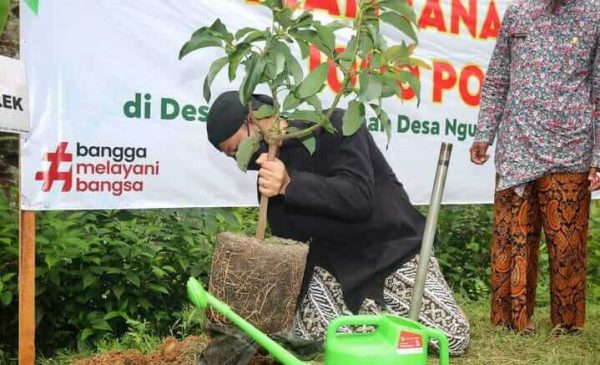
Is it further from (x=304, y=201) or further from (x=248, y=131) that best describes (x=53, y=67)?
(x=304, y=201)

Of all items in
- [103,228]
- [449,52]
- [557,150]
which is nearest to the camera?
[557,150]

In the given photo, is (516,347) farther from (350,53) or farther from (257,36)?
(257,36)

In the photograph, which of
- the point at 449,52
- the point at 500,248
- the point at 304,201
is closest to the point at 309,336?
the point at 304,201

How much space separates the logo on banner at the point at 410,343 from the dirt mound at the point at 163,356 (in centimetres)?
119

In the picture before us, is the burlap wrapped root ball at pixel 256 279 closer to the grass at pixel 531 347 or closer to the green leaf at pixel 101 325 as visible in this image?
the grass at pixel 531 347

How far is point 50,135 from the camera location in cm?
256

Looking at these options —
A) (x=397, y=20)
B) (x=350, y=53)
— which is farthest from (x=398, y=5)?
(x=350, y=53)

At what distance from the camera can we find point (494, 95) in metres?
3.08

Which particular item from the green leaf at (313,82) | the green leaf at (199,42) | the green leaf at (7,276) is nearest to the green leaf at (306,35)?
the green leaf at (313,82)

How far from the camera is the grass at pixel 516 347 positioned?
8.69 ft

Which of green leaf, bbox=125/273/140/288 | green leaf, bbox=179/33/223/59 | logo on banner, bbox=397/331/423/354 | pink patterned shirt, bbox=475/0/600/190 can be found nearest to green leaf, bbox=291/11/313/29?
green leaf, bbox=179/33/223/59

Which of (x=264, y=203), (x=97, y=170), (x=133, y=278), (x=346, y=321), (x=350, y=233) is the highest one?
(x=97, y=170)

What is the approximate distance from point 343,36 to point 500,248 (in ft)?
3.79

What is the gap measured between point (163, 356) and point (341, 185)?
87 centimetres
